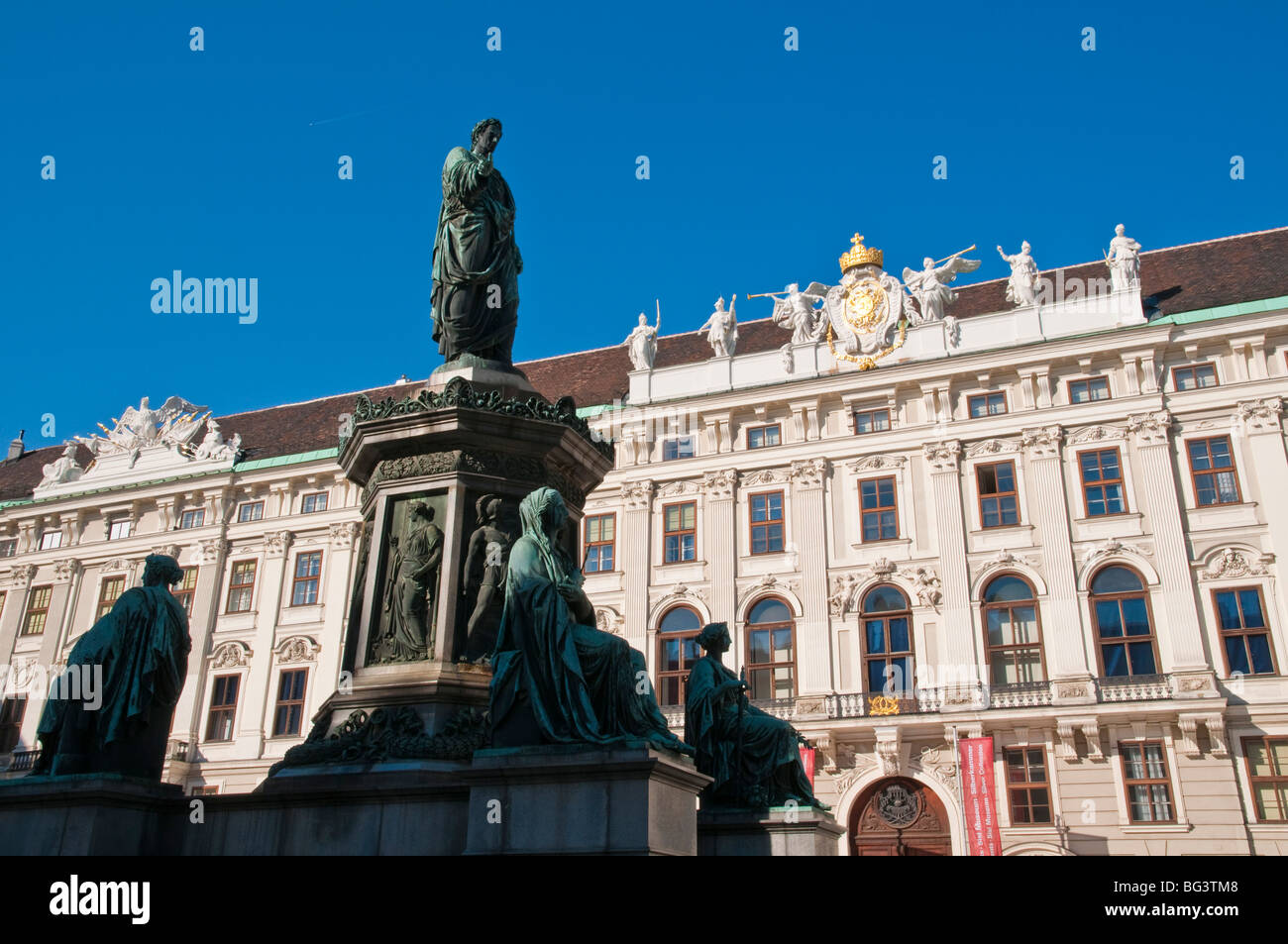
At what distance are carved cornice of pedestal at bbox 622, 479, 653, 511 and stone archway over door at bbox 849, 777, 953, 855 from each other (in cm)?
1020

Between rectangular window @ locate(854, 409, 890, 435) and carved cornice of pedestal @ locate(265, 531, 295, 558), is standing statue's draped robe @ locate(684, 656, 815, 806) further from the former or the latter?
carved cornice of pedestal @ locate(265, 531, 295, 558)

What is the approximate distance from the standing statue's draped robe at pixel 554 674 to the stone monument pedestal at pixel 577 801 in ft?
0.76

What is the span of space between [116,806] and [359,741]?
1544 mm

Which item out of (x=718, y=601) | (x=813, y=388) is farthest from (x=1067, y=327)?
(x=718, y=601)

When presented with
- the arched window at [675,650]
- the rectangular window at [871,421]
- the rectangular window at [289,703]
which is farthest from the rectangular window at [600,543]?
the rectangular window at [289,703]

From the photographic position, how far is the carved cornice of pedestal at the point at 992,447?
96.8ft

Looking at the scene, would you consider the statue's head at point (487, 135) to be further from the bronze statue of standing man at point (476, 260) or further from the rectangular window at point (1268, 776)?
the rectangular window at point (1268, 776)

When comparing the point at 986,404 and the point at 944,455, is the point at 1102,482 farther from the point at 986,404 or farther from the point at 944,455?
the point at 944,455

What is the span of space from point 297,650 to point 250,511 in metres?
5.75

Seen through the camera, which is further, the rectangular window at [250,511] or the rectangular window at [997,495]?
the rectangular window at [250,511]

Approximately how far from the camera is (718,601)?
3058 centimetres

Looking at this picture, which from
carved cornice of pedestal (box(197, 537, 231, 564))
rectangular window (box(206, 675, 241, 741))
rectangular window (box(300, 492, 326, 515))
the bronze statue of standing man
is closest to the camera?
the bronze statue of standing man

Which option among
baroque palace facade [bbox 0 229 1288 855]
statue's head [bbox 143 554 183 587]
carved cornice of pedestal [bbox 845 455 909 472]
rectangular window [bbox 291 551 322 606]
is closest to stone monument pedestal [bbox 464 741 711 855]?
statue's head [bbox 143 554 183 587]

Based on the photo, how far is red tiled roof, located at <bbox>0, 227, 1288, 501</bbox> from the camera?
99.7 feet
